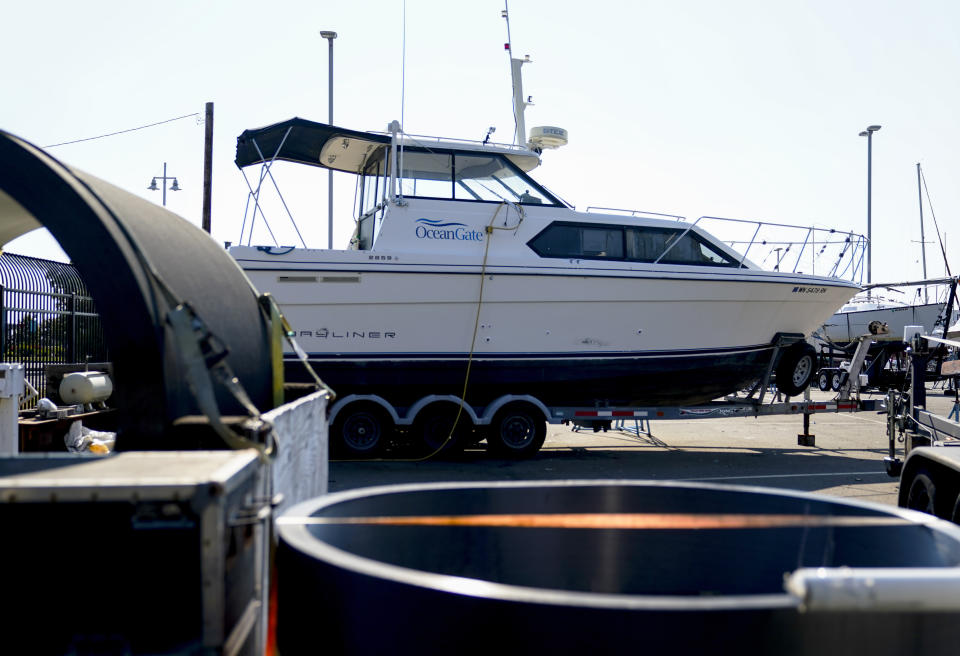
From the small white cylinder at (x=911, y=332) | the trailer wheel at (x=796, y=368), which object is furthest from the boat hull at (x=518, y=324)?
the small white cylinder at (x=911, y=332)

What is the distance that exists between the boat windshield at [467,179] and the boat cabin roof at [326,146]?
0.38 feet

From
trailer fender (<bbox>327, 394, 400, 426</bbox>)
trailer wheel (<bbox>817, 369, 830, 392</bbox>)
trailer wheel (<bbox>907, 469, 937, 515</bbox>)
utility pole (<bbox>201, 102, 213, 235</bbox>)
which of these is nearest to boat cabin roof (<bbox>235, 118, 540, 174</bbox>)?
trailer fender (<bbox>327, 394, 400, 426</bbox>)

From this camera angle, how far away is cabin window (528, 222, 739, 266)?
413 inches

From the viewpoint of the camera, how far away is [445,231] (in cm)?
1029

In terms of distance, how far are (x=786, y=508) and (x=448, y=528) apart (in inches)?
43.5

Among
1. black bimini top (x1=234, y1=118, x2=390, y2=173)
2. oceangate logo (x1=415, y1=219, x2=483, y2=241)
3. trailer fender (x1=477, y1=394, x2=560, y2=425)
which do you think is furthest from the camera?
black bimini top (x1=234, y1=118, x2=390, y2=173)

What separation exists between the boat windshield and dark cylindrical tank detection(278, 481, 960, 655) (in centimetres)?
833

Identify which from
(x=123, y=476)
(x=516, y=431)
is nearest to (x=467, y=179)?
(x=516, y=431)

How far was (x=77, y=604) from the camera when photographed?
6.84ft

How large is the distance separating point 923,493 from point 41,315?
10.1 m

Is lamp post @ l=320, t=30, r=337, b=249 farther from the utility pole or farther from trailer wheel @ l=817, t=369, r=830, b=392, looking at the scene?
trailer wheel @ l=817, t=369, r=830, b=392

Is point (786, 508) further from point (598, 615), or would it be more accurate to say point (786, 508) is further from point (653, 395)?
point (653, 395)

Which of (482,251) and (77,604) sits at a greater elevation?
(482,251)

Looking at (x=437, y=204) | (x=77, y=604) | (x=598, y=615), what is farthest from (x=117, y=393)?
(x=437, y=204)
